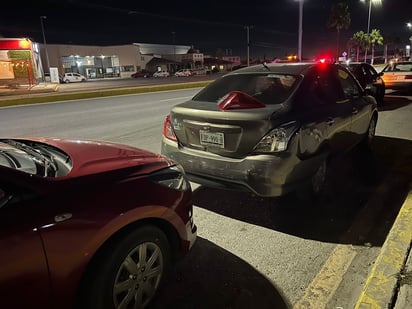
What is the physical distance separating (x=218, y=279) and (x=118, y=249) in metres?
1.06

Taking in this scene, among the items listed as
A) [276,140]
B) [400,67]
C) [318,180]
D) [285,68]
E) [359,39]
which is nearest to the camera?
[276,140]

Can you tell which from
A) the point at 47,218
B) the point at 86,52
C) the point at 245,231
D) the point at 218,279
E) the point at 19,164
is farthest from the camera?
the point at 86,52

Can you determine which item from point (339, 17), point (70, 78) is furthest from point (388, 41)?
point (70, 78)

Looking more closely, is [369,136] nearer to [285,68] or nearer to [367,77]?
[285,68]

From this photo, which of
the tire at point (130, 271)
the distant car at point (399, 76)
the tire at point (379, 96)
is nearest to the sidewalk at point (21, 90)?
the tire at point (379, 96)

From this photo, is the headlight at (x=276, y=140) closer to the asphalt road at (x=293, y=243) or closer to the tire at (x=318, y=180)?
the tire at (x=318, y=180)

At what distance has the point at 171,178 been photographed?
2627 millimetres

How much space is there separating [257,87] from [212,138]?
1.28 metres

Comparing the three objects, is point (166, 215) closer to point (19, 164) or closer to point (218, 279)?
point (218, 279)

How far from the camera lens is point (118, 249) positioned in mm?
2148

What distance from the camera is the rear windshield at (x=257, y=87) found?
396 cm

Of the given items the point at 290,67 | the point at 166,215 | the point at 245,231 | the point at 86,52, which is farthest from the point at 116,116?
the point at 86,52

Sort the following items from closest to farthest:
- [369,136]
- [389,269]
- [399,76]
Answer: [389,269] < [369,136] < [399,76]

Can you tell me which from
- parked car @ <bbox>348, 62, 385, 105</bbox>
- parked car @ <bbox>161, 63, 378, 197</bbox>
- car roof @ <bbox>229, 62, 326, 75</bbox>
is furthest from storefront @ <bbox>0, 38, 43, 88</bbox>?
parked car @ <bbox>161, 63, 378, 197</bbox>
